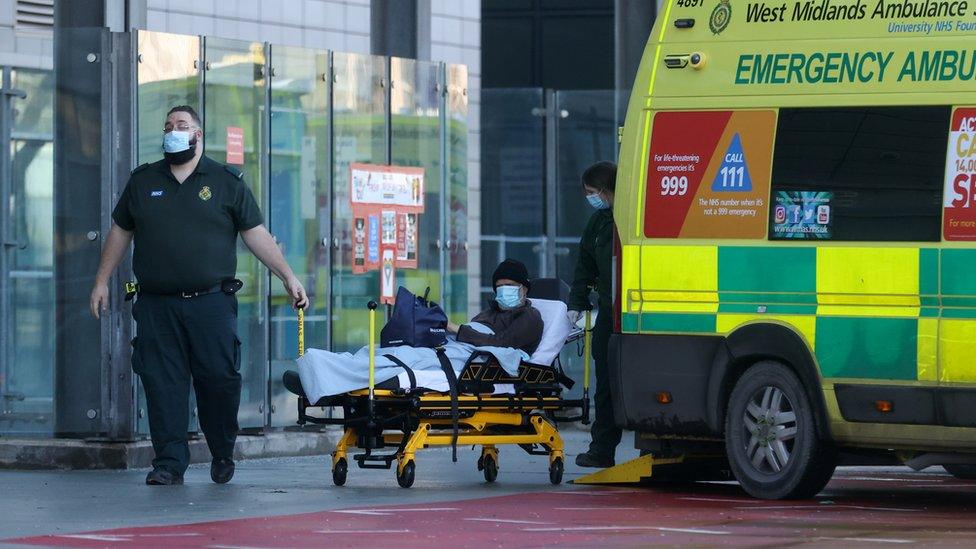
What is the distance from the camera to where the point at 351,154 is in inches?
566

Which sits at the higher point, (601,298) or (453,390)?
(601,298)

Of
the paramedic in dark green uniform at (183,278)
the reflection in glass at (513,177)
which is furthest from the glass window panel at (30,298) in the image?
the reflection in glass at (513,177)

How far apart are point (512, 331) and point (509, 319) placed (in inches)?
6.1

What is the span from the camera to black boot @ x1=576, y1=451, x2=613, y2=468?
12.3 metres

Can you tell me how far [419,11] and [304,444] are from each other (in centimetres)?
416

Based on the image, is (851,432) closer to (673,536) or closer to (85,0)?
(673,536)

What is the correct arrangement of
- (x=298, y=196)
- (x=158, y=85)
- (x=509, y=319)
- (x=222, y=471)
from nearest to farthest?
(x=222, y=471)
(x=509, y=319)
(x=158, y=85)
(x=298, y=196)

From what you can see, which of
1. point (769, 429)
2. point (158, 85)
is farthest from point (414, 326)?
point (158, 85)

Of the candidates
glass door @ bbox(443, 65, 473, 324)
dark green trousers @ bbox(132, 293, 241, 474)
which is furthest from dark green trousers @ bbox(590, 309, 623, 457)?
glass door @ bbox(443, 65, 473, 324)

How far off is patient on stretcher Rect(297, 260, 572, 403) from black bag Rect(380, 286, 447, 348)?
67 mm

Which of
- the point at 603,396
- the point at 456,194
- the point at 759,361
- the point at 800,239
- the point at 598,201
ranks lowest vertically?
the point at 603,396

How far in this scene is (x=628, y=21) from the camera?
1797 centimetres

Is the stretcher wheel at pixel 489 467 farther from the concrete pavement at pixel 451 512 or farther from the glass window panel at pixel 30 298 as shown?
the glass window panel at pixel 30 298

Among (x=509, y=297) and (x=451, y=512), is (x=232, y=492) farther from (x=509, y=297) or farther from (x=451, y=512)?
(x=509, y=297)
